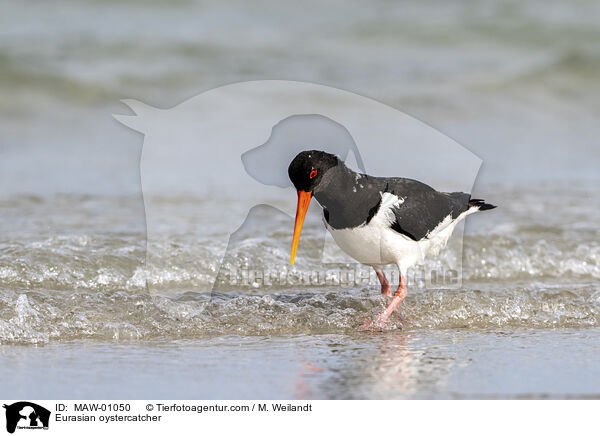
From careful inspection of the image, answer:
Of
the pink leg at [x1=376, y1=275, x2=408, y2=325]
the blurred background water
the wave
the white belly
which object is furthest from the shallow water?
the white belly

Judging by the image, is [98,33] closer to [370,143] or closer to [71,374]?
[370,143]

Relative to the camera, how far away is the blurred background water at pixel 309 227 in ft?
15.3

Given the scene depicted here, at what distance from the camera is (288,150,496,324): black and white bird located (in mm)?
5020

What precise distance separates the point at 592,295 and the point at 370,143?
4722 mm

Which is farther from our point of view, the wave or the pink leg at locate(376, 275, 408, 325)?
the pink leg at locate(376, 275, 408, 325)

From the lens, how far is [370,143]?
9.99 meters

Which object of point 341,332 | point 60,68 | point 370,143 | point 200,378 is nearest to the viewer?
point 200,378

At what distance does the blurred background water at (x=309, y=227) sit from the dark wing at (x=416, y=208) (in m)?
0.56

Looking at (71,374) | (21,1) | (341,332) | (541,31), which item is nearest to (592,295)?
(341,332)

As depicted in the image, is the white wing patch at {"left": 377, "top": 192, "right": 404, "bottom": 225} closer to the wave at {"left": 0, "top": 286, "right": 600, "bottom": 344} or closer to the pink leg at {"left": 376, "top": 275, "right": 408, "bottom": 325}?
the pink leg at {"left": 376, "top": 275, "right": 408, "bottom": 325}

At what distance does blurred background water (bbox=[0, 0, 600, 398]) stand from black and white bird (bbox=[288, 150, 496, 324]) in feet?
1.43

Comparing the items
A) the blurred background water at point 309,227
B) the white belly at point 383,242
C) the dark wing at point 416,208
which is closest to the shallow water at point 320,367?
the blurred background water at point 309,227

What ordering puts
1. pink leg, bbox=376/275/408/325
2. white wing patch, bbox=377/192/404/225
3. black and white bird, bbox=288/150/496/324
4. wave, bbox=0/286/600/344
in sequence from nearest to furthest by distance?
wave, bbox=0/286/600/344 → black and white bird, bbox=288/150/496/324 → white wing patch, bbox=377/192/404/225 → pink leg, bbox=376/275/408/325

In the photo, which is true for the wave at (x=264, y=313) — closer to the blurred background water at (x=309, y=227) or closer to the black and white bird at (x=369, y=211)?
the blurred background water at (x=309, y=227)
